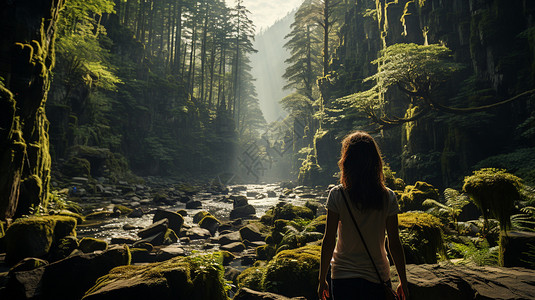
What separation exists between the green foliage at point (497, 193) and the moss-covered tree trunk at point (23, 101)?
1141 cm

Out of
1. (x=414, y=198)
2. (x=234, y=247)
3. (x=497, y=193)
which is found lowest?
(x=234, y=247)

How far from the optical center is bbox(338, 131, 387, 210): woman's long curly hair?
208 centimetres

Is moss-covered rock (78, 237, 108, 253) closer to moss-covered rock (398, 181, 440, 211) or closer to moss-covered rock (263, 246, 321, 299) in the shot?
moss-covered rock (263, 246, 321, 299)

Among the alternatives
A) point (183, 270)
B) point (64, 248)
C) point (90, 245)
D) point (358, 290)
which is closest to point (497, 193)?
point (358, 290)

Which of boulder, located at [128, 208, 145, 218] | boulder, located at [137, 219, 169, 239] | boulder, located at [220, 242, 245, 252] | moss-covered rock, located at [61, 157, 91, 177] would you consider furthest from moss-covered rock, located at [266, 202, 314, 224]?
moss-covered rock, located at [61, 157, 91, 177]

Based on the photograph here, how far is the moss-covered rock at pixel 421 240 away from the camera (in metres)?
4.28

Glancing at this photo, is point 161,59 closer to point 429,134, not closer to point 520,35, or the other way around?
point 429,134

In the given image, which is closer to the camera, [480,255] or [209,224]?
[480,255]

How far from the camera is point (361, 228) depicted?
82.1 inches

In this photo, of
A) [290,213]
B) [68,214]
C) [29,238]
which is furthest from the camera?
[290,213]

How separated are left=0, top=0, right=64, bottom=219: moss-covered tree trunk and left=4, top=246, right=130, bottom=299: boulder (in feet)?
13.3

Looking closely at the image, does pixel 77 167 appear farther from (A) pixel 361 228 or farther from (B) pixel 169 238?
(A) pixel 361 228

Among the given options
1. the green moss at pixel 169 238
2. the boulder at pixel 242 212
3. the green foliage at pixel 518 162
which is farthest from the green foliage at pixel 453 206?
the boulder at pixel 242 212

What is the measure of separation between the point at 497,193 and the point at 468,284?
8.63ft
